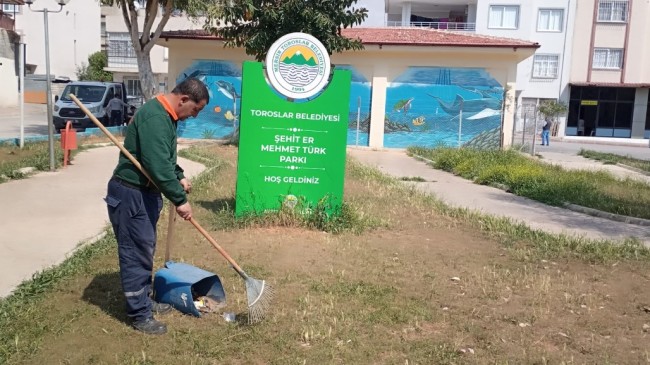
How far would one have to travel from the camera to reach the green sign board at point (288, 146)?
24.9ft

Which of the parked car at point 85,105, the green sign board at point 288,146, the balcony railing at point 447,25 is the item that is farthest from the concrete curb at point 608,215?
the balcony railing at point 447,25

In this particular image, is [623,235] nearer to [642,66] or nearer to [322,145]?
[322,145]

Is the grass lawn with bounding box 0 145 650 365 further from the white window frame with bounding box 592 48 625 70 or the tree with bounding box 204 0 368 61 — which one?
the white window frame with bounding box 592 48 625 70

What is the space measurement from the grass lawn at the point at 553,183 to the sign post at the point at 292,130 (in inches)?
201

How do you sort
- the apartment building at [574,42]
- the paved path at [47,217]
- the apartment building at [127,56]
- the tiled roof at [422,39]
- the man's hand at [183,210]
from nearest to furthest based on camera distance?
the man's hand at [183,210]
the paved path at [47,217]
the tiled roof at [422,39]
the apartment building at [574,42]
the apartment building at [127,56]

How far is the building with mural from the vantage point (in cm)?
2272

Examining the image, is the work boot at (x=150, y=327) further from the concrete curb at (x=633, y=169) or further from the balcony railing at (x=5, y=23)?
the balcony railing at (x=5, y=23)

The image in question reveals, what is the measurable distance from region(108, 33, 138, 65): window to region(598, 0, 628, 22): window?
33.3 m

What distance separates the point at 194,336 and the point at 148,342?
1.03ft

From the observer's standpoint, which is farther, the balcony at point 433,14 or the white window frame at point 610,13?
the white window frame at point 610,13

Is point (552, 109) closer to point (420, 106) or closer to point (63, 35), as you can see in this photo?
point (420, 106)

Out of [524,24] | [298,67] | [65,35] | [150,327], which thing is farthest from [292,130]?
[65,35]

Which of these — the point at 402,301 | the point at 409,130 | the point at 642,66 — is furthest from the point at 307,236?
the point at 642,66

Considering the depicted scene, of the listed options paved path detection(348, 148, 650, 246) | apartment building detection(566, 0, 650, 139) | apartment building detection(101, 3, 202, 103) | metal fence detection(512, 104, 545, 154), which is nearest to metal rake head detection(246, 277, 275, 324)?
paved path detection(348, 148, 650, 246)
